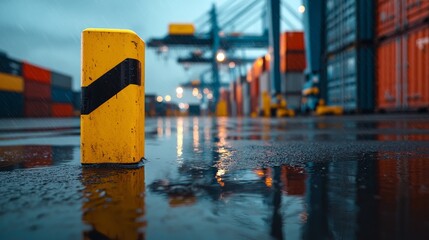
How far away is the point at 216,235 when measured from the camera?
2.94ft

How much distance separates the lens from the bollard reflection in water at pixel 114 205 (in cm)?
92

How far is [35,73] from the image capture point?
100ft

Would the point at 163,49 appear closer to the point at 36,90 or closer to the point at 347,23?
the point at 36,90

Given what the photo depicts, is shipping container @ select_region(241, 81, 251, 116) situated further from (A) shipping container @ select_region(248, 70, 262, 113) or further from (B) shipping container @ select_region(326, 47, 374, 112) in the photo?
(B) shipping container @ select_region(326, 47, 374, 112)

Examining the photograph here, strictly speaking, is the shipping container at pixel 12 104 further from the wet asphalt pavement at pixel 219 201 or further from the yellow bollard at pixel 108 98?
the wet asphalt pavement at pixel 219 201

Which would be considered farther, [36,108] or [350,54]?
[36,108]

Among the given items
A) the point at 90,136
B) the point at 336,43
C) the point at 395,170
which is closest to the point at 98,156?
the point at 90,136

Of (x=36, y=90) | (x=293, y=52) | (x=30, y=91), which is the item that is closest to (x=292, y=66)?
(x=293, y=52)

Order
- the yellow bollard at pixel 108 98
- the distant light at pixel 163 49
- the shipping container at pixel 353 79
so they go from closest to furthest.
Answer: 1. the yellow bollard at pixel 108 98
2. the shipping container at pixel 353 79
3. the distant light at pixel 163 49

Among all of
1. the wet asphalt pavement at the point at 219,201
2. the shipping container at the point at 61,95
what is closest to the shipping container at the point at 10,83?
the shipping container at the point at 61,95

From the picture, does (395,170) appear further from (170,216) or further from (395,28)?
(395,28)

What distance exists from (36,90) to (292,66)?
78.4 feet

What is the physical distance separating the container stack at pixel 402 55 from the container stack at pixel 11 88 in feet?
88.2

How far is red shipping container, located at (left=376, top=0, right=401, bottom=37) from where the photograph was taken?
35.8 feet
